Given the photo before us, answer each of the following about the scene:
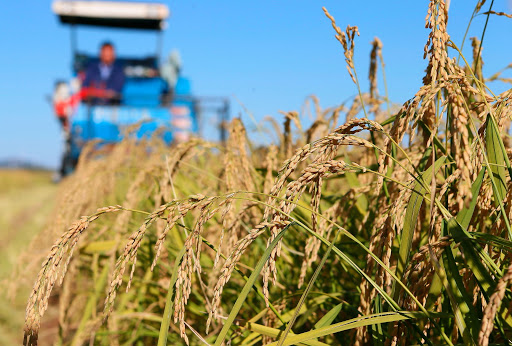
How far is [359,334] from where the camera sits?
1.13 meters

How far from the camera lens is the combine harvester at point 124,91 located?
11.0 metres

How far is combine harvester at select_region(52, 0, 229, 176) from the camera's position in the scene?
11.0 m

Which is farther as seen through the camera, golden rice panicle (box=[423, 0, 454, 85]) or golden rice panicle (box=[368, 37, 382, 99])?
golden rice panicle (box=[368, 37, 382, 99])

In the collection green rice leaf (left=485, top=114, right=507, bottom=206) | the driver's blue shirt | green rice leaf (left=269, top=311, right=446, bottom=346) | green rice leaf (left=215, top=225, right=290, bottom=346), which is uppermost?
the driver's blue shirt

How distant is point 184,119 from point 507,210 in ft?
35.6

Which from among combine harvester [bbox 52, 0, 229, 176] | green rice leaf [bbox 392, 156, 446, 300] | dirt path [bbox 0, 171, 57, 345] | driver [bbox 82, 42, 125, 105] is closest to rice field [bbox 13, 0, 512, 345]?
green rice leaf [bbox 392, 156, 446, 300]

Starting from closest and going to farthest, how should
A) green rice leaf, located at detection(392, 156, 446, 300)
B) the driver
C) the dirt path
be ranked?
1. green rice leaf, located at detection(392, 156, 446, 300)
2. the dirt path
3. the driver

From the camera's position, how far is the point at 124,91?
41.3ft

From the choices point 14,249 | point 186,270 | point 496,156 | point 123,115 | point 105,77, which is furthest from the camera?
point 105,77

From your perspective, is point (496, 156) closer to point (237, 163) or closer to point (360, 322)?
point (360, 322)

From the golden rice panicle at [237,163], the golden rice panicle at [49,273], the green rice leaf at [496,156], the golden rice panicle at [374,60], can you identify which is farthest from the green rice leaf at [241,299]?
the golden rice panicle at [374,60]

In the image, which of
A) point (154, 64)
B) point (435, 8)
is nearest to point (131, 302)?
point (435, 8)

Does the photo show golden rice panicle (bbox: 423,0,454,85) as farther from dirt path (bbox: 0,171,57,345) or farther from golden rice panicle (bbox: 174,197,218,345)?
dirt path (bbox: 0,171,57,345)

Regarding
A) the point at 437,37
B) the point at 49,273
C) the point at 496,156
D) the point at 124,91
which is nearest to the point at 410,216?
the point at 496,156
